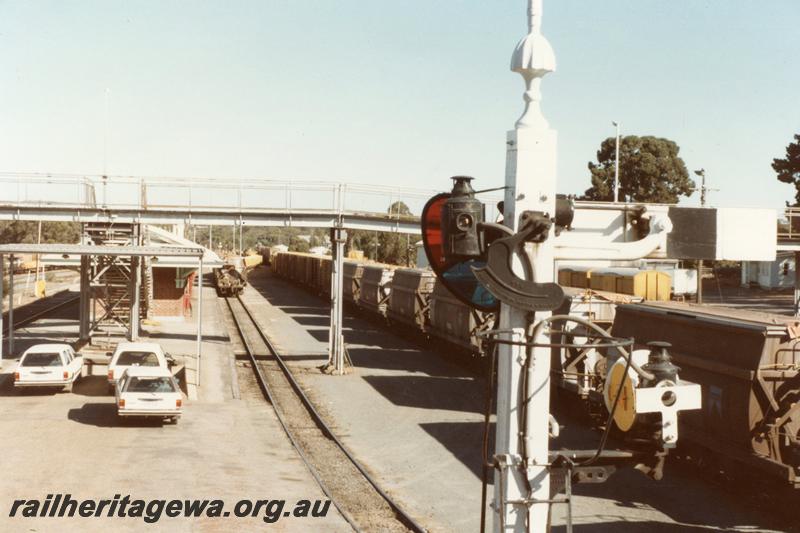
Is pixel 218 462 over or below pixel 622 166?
below

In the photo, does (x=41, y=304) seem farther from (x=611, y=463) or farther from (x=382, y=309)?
(x=611, y=463)

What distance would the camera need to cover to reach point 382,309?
42188 millimetres

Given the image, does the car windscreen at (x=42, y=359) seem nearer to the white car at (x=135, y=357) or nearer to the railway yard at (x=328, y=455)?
the railway yard at (x=328, y=455)

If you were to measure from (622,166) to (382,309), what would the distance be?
159ft

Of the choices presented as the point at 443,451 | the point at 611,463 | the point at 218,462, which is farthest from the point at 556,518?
the point at 611,463

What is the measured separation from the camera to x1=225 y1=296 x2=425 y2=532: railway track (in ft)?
44.8

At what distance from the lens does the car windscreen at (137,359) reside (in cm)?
2277

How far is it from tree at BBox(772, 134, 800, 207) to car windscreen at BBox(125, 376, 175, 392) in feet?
208

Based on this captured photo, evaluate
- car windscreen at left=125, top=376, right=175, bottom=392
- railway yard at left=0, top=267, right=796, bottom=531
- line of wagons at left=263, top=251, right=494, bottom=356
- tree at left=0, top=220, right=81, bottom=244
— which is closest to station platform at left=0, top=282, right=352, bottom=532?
railway yard at left=0, top=267, right=796, bottom=531

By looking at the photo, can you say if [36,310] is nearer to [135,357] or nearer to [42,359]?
[42,359]

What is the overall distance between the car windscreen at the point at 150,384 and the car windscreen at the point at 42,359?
5.03 meters

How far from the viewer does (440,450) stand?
18.3 meters
